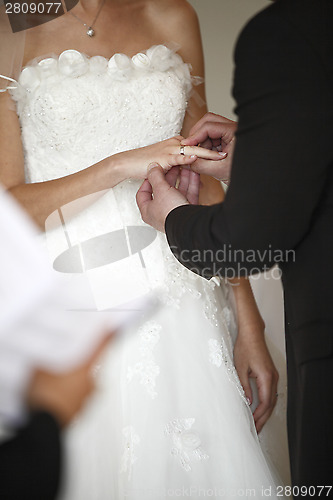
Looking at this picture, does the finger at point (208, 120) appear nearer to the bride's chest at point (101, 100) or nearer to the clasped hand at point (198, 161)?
the clasped hand at point (198, 161)

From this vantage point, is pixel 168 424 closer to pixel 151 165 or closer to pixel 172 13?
pixel 151 165

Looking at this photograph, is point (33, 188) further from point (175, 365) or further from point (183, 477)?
point (183, 477)

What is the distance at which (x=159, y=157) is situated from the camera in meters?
0.80

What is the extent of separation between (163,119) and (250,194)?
1.48 feet

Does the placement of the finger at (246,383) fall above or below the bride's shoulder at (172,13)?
below

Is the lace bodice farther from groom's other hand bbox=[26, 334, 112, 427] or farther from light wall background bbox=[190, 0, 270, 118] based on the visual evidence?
groom's other hand bbox=[26, 334, 112, 427]

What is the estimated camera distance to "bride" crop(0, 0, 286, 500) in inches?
30.5

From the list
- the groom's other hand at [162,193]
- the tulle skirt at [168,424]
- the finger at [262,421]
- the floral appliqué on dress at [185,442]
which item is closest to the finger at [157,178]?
the groom's other hand at [162,193]

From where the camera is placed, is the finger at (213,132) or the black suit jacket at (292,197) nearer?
the black suit jacket at (292,197)

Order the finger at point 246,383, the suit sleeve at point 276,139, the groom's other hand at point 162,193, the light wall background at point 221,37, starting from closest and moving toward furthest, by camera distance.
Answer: the suit sleeve at point 276,139
the groom's other hand at point 162,193
the light wall background at point 221,37
the finger at point 246,383

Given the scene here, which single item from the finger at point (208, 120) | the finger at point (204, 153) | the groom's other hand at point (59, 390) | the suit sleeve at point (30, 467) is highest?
the finger at point (208, 120)

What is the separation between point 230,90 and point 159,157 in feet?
0.65

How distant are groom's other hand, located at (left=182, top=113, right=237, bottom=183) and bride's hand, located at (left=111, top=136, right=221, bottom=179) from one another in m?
0.02

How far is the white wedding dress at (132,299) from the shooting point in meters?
0.77
